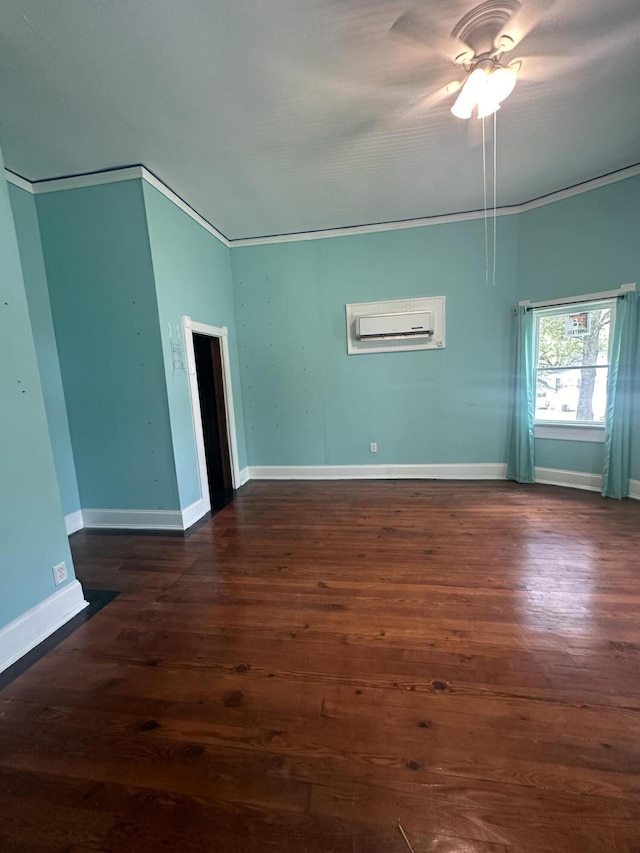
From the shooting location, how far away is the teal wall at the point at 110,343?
291cm

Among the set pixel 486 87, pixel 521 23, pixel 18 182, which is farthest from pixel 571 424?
pixel 18 182

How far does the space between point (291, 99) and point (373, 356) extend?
2592 mm

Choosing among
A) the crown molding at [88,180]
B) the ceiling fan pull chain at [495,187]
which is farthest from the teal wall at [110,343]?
the ceiling fan pull chain at [495,187]

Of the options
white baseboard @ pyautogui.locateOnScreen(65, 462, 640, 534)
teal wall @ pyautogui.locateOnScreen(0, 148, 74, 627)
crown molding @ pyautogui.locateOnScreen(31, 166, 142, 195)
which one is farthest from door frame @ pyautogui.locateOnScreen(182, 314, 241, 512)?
teal wall @ pyautogui.locateOnScreen(0, 148, 74, 627)

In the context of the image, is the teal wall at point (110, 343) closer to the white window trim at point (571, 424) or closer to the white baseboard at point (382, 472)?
the white baseboard at point (382, 472)

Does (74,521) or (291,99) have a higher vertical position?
(291,99)

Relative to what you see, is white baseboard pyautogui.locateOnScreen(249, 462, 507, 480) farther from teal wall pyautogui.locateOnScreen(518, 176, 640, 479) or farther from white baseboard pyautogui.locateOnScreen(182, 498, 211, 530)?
white baseboard pyautogui.locateOnScreen(182, 498, 211, 530)

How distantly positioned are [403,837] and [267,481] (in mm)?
3800

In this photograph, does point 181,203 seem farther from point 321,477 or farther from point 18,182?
point 321,477

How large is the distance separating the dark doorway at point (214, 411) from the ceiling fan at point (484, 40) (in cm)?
313

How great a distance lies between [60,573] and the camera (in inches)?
81.4

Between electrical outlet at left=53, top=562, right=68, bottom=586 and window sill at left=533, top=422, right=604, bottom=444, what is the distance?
457cm

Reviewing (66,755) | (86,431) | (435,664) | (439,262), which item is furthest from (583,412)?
(86,431)

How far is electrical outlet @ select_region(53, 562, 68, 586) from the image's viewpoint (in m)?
2.04
